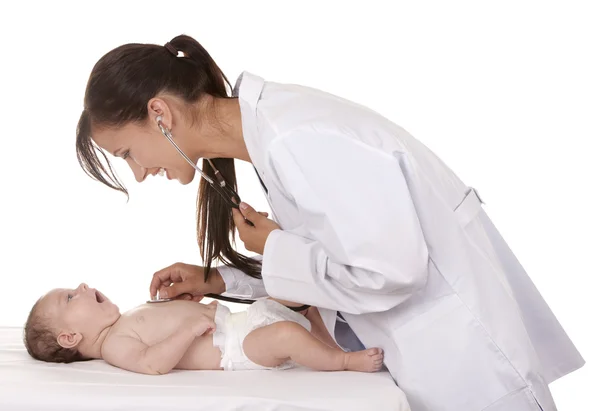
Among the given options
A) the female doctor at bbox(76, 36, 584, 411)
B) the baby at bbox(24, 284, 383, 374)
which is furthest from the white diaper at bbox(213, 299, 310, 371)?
the female doctor at bbox(76, 36, 584, 411)

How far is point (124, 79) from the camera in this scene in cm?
205

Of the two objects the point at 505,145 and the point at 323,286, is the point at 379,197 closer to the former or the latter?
the point at 323,286

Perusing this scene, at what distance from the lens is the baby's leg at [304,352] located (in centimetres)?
202

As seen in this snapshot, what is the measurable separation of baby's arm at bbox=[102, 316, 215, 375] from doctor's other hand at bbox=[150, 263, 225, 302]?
298mm

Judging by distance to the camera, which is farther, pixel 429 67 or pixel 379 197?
pixel 429 67

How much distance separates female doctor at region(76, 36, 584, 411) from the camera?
1.85 m

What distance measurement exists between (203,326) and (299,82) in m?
1.72

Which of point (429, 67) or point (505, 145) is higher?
point (429, 67)

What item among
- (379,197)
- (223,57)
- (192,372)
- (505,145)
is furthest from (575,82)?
(192,372)

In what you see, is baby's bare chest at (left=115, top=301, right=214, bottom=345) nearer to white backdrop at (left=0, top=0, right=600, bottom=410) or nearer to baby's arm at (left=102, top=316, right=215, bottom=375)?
baby's arm at (left=102, top=316, right=215, bottom=375)

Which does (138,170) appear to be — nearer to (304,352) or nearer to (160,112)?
(160,112)

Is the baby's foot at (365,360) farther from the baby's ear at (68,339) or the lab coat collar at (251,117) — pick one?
the baby's ear at (68,339)

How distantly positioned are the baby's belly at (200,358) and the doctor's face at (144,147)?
0.46 m

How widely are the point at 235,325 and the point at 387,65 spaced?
171cm
